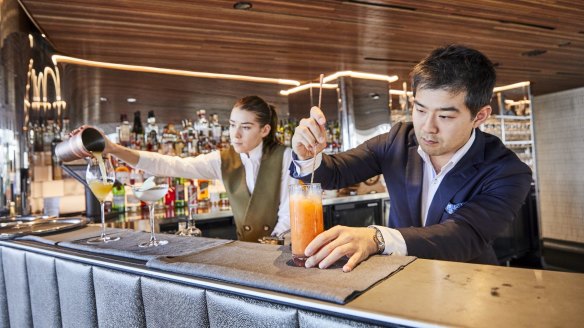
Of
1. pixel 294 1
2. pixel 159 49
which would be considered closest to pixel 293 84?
pixel 159 49

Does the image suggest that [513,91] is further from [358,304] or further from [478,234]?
[358,304]

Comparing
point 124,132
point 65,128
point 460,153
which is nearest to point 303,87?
point 124,132

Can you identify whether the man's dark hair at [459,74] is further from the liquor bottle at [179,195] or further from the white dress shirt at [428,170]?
the liquor bottle at [179,195]

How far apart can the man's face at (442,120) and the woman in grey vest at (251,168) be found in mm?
1066

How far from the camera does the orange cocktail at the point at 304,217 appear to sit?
104 cm

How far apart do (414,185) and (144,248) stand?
0.95m

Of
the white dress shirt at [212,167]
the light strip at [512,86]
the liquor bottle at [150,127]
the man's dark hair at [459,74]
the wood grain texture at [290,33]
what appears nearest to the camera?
the man's dark hair at [459,74]

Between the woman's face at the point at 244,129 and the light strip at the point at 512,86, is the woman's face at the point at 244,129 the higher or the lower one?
the lower one

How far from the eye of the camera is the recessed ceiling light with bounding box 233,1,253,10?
2.72m

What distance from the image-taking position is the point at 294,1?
2.75 metres

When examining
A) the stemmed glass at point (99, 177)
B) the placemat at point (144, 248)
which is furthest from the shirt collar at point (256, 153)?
the placemat at point (144, 248)

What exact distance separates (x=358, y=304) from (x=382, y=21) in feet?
9.28

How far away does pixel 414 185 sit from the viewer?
1.65m

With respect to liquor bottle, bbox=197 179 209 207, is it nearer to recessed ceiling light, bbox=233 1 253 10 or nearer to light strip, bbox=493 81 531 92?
recessed ceiling light, bbox=233 1 253 10
